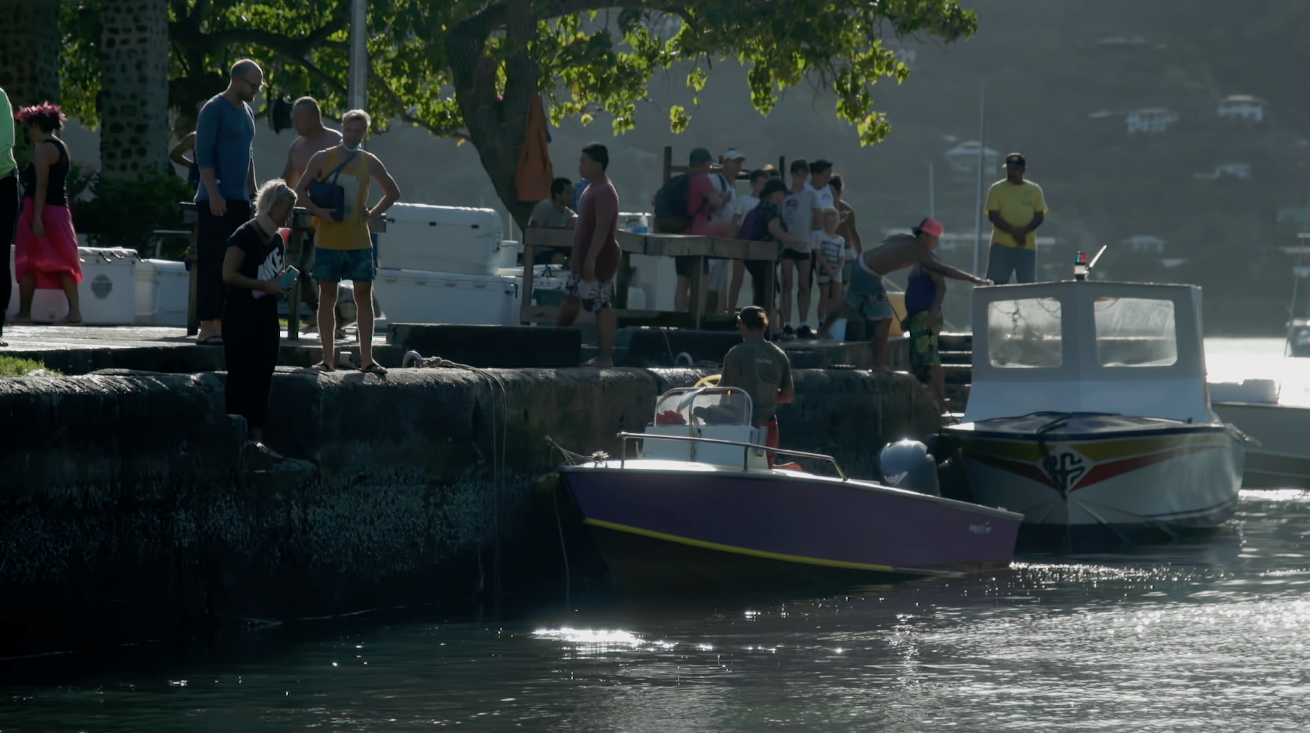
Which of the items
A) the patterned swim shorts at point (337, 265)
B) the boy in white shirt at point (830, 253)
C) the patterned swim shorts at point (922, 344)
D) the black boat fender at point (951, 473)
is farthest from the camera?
the boy in white shirt at point (830, 253)

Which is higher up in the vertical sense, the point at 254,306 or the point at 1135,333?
the point at 1135,333

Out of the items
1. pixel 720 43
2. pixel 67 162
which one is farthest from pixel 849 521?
pixel 720 43

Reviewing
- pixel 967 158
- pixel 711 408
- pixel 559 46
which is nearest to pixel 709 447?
pixel 711 408

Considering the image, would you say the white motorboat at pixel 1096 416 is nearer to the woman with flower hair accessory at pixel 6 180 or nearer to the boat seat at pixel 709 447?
the boat seat at pixel 709 447

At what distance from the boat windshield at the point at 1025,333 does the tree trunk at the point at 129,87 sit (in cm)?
926

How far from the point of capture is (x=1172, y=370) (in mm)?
14086

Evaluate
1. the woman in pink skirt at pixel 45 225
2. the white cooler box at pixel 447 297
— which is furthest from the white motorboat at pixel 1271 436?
the woman in pink skirt at pixel 45 225

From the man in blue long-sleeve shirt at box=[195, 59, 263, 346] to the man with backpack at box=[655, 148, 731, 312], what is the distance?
239 inches

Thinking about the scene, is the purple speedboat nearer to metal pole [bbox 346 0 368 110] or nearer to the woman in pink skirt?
the woman in pink skirt

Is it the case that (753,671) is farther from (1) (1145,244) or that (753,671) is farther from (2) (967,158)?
(2) (967,158)

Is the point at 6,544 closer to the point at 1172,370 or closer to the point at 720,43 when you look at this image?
the point at 1172,370

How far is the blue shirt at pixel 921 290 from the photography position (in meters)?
14.6

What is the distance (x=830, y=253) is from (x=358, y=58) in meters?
6.08

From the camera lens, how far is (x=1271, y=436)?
1919 centimetres
